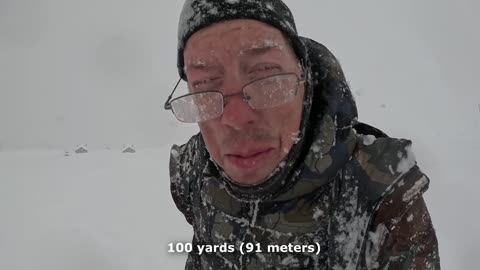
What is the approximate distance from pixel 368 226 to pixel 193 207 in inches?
30.0

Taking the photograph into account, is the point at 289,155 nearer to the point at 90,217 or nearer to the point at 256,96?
the point at 256,96

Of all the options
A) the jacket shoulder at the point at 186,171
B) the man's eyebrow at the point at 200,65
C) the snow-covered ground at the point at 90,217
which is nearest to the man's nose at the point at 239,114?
the man's eyebrow at the point at 200,65

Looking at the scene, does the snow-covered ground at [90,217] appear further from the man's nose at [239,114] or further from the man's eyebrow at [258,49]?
the man's eyebrow at [258,49]

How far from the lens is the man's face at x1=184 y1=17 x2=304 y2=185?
1.16 m

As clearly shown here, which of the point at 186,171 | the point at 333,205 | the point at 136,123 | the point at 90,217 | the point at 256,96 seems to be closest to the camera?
the point at 256,96

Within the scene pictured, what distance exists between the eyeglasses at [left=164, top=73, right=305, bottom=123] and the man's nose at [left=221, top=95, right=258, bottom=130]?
0.01 m

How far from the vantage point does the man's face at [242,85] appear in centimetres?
116

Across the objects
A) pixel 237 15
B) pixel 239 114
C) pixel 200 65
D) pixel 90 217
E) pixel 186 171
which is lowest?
pixel 90 217

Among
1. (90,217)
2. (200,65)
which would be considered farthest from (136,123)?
(200,65)

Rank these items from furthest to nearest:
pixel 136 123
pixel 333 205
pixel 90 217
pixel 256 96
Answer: pixel 136 123 → pixel 90 217 → pixel 333 205 → pixel 256 96

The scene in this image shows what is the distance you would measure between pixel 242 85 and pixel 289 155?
11.6 inches

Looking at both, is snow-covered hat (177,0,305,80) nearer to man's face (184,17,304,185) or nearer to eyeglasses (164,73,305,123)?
man's face (184,17,304,185)

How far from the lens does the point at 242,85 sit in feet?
3.82

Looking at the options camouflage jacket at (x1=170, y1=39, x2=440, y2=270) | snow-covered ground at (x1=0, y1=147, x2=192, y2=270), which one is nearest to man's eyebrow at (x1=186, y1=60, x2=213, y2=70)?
camouflage jacket at (x1=170, y1=39, x2=440, y2=270)
